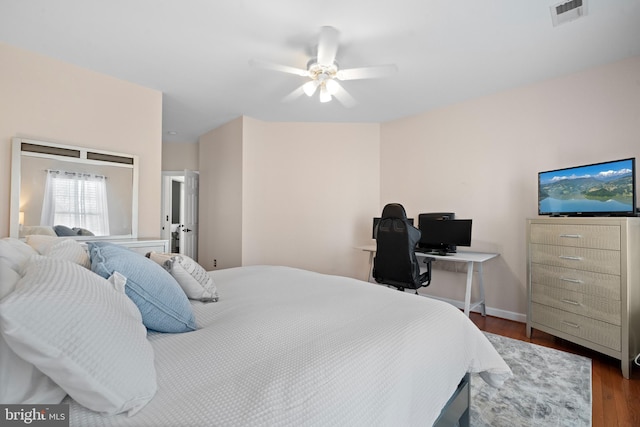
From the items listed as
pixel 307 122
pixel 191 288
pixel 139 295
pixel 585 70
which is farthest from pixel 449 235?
pixel 139 295

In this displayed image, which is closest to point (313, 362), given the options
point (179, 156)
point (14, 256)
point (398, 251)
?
point (14, 256)

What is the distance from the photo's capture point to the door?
5.19 m

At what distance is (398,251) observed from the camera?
2.71 m

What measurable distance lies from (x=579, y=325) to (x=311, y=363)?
2.59m

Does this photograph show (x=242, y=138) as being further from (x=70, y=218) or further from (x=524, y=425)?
(x=524, y=425)

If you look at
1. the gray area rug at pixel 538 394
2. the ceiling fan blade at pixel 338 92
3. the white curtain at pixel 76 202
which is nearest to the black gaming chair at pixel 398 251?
the gray area rug at pixel 538 394

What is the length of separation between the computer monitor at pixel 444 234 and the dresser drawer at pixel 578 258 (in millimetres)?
678

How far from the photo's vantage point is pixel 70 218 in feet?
8.65

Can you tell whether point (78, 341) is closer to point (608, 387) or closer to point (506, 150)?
point (608, 387)

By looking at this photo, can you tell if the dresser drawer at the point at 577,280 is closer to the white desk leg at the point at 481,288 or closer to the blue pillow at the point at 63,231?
the white desk leg at the point at 481,288

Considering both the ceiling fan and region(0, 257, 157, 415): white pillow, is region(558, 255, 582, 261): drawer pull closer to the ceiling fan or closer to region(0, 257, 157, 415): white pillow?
the ceiling fan

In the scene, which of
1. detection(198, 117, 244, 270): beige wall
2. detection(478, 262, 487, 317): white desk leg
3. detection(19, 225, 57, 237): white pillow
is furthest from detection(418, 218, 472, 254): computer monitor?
detection(19, 225, 57, 237): white pillow

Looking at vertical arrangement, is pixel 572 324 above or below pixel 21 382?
below

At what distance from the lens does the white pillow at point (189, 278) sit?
137cm
